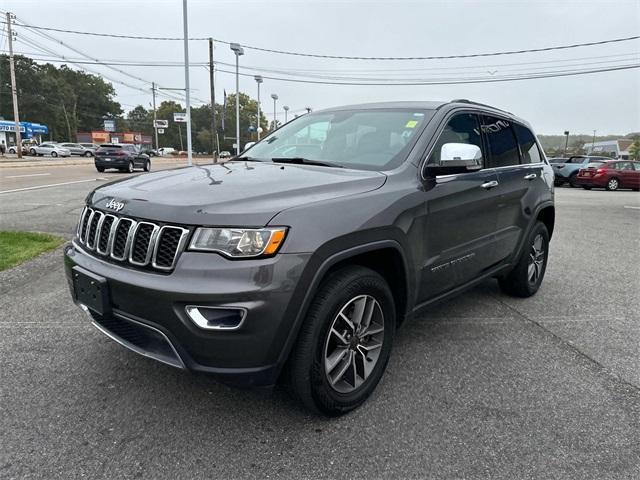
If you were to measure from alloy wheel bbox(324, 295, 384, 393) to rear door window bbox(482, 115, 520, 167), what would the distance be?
1.89 meters

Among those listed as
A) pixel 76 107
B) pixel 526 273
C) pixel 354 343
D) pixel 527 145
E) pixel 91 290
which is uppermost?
pixel 76 107

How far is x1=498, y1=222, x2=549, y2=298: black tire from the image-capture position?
4602mm

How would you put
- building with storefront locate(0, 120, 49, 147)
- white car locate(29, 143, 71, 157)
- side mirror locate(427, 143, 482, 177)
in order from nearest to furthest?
side mirror locate(427, 143, 482, 177), white car locate(29, 143, 71, 157), building with storefront locate(0, 120, 49, 147)

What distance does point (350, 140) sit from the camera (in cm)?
349

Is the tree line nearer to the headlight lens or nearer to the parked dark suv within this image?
the parked dark suv

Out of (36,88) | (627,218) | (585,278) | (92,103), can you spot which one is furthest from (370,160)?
(92,103)

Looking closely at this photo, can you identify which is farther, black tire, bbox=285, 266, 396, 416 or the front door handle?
the front door handle

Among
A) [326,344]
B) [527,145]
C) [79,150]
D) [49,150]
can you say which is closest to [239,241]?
[326,344]

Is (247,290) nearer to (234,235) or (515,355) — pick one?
(234,235)

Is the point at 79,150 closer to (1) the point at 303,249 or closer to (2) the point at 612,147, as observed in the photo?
(1) the point at 303,249

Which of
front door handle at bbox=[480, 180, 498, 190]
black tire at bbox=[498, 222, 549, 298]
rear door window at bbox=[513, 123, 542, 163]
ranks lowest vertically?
black tire at bbox=[498, 222, 549, 298]

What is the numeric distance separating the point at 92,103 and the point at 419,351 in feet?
364

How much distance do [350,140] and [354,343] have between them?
1538 mm

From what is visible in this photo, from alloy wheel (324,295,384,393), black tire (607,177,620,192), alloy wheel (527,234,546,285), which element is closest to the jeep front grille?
alloy wheel (324,295,384,393)
